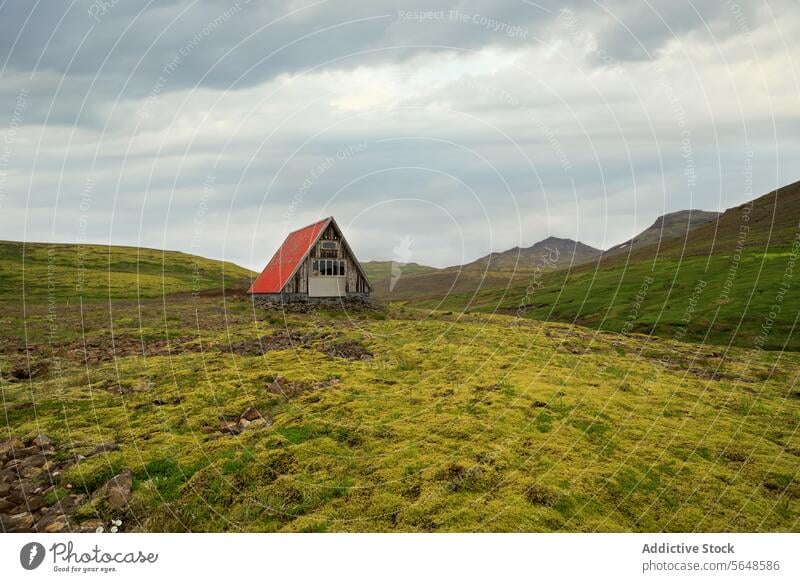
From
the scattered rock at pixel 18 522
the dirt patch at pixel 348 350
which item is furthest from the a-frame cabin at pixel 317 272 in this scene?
the scattered rock at pixel 18 522

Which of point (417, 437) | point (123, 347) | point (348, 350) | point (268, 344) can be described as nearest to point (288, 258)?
point (268, 344)

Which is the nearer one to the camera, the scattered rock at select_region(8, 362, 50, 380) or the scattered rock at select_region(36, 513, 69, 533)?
the scattered rock at select_region(36, 513, 69, 533)

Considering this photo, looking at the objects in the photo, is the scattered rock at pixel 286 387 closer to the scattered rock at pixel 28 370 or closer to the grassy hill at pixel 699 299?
the scattered rock at pixel 28 370

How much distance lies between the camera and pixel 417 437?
1551 centimetres

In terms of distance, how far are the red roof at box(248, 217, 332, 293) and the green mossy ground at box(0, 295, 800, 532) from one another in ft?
78.6

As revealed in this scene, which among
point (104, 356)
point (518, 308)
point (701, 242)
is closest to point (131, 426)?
point (104, 356)

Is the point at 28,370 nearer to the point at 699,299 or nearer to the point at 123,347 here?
the point at 123,347

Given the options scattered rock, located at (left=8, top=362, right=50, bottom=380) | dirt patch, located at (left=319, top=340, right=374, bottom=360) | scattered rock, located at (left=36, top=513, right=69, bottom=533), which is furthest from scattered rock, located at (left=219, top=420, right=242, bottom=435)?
scattered rock, located at (left=8, top=362, right=50, bottom=380)

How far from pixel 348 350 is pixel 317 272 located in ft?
88.4

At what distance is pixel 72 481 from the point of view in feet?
43.0

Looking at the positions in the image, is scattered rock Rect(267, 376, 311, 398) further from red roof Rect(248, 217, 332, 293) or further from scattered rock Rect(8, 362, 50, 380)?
red roof Rect(248, 217, 332, 293)

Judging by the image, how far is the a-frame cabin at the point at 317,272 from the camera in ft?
176

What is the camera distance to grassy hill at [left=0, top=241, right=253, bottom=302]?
94.2 metres

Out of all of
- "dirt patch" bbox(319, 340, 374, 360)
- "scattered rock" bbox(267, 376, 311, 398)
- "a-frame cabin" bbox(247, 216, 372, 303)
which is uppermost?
"a-frame cabin" bbox(247, 216, 372, 303)
